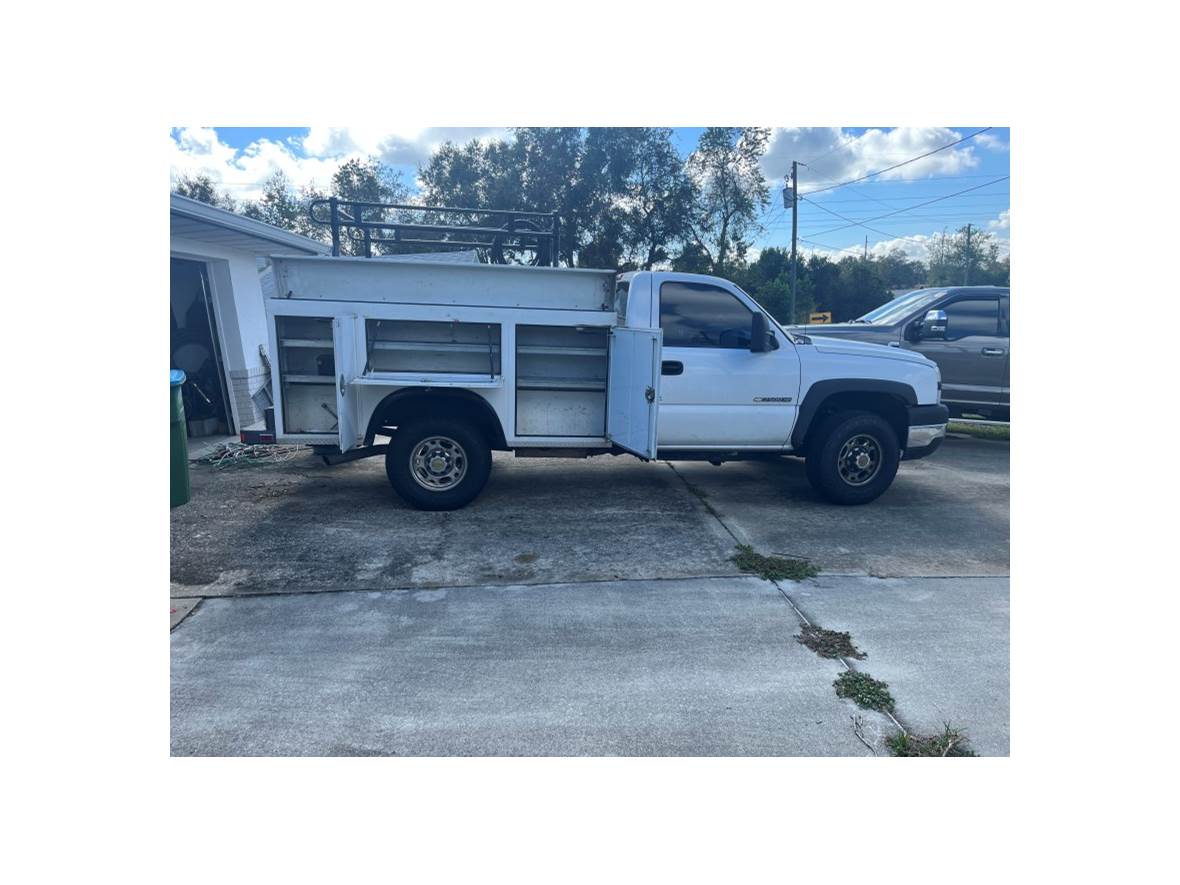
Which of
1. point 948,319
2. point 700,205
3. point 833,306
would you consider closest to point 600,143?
point 700,205

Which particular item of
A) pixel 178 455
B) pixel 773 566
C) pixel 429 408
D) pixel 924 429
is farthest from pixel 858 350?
pixel 178 455

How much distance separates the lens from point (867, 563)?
16.6 feet

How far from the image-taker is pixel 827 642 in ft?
12.5

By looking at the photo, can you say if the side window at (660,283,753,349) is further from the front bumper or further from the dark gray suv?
the dark gray suv

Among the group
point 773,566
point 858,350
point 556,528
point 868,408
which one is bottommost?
point 773,566

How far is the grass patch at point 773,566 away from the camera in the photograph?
4.74 meters

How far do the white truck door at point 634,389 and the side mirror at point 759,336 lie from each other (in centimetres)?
109

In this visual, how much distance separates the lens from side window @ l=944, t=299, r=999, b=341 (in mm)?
9352

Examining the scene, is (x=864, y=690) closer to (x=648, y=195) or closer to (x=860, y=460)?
(x=860, y=460)

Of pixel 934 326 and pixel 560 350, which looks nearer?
pixel 560 350

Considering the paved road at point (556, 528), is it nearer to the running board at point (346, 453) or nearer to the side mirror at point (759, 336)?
the running board at point (346, 453)

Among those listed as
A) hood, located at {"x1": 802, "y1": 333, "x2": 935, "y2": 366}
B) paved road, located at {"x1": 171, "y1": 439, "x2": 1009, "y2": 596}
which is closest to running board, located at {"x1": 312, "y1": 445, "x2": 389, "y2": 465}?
paved road, located at {"x1": 171, "y1": 439, "x2": 1009, "y2": 596}

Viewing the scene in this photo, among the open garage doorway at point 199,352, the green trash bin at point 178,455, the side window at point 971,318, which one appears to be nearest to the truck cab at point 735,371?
the side window at point 971,318

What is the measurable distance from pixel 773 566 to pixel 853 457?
6.73 ft
